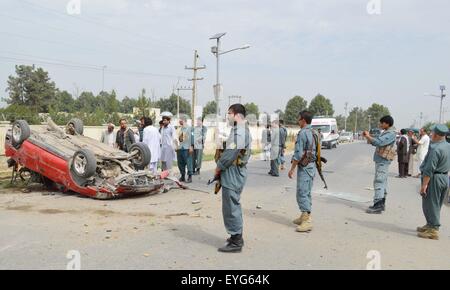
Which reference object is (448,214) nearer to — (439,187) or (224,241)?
(439,187)

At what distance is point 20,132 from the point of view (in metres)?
9.19

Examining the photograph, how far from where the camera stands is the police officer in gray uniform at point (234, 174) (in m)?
5.12

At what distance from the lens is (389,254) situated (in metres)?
5.23

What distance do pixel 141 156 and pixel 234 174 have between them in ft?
15.7

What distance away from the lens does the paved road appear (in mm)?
4766

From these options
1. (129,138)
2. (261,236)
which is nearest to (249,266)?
(261,236)

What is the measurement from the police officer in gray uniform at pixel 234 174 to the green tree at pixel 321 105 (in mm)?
73926

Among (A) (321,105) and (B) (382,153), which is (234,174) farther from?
(A) (321,105)

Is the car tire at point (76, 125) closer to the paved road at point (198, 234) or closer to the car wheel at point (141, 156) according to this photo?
the car wheel at point (141, 156)

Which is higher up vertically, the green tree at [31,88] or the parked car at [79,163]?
the green tree at [31,88]

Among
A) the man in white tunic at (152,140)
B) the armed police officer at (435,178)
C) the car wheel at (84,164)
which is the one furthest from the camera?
the man in white tunic at (152,140)

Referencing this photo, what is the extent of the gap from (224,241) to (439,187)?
317 centimetres

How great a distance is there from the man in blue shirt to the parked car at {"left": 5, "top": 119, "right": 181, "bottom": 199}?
439 centimetres

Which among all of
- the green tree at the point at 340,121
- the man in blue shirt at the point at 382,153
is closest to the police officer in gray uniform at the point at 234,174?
the man in blue shirt at the point at 382,153
